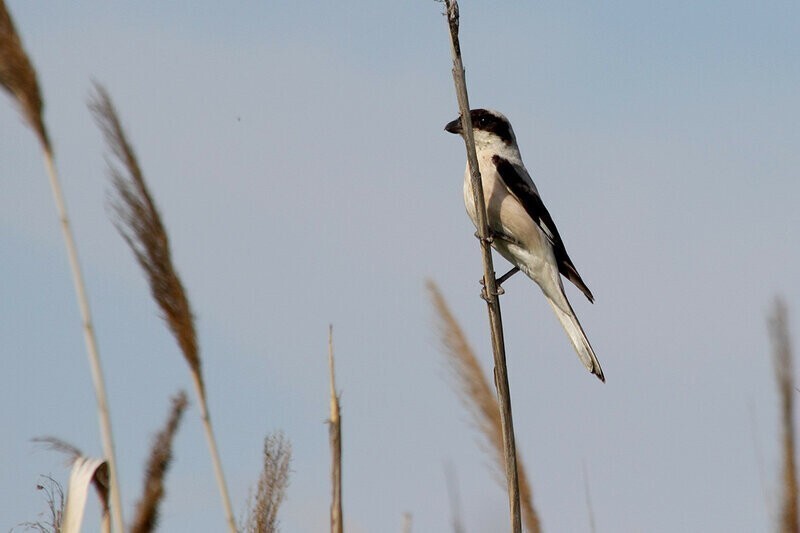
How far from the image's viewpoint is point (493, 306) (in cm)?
263

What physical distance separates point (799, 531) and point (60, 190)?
4.48ft

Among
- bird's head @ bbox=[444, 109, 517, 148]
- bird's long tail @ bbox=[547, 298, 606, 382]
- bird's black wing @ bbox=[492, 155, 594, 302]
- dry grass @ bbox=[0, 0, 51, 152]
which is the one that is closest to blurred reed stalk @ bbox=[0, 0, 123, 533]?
dry grass @ bbox=[0, 0, 51, 152]

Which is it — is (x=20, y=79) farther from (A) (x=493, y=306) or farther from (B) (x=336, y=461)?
(A) (x=493, y=306)

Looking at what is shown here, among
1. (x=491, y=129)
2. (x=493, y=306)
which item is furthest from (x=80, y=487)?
(x=491, y=129)

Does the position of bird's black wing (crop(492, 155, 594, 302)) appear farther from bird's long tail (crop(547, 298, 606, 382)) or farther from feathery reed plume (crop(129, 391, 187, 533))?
feathery reed plume (crop(129, 391, 187, 533))

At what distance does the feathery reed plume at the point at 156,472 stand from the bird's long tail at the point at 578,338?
9.22 ft

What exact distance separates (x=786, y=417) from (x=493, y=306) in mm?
1096

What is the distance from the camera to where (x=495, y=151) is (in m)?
5.79

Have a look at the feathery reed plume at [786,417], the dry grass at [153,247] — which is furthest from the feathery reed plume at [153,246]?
the feathery reed plume at [786,417]

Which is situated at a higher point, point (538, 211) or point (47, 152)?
point (538, 211)

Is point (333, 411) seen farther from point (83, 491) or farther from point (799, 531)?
point (799, 531)

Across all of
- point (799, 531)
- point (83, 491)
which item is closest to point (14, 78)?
point (83, 491)

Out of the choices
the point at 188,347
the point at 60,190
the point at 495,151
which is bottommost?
the point at 188,347

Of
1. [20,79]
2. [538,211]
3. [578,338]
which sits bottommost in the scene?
[20,79]
